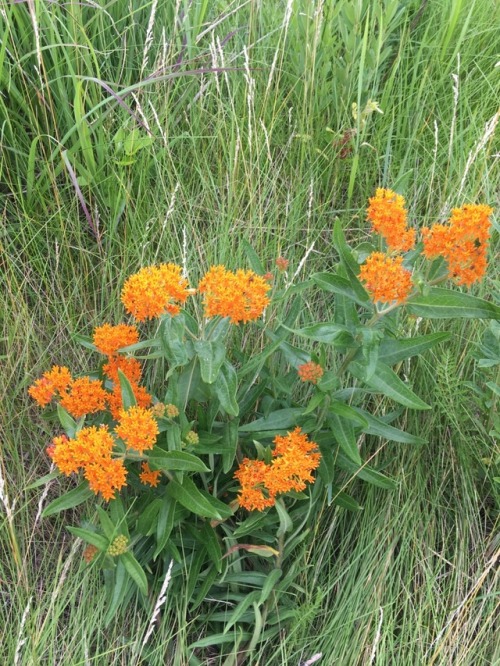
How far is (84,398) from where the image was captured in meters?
1.48

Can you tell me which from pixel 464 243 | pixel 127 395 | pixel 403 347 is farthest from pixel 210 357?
pixel 464 243

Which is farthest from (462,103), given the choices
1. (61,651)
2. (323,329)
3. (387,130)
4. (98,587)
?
(61,651)

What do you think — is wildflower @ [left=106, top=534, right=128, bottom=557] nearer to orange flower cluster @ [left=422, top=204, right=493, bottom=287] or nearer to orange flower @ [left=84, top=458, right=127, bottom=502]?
orange flower @ [left=84, top=458, right=127, bottom=502]

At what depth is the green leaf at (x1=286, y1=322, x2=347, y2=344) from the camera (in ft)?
4.52

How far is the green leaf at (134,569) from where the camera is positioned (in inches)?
53.9

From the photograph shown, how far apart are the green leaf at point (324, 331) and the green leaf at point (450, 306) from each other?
0.15m

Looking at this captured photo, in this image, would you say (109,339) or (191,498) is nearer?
(191,498)

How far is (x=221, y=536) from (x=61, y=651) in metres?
0.43

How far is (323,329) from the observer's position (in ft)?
4.61

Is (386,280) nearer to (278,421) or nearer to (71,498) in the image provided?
(278,421)

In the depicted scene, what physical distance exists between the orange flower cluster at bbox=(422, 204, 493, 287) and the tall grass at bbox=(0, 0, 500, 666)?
0.93 ft

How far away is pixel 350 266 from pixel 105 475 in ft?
2.02

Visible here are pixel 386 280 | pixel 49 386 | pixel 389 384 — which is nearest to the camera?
pixel 386 280

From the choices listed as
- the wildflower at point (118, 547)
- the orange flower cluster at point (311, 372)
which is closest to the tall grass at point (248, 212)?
the wildflower at point (118, 547)
